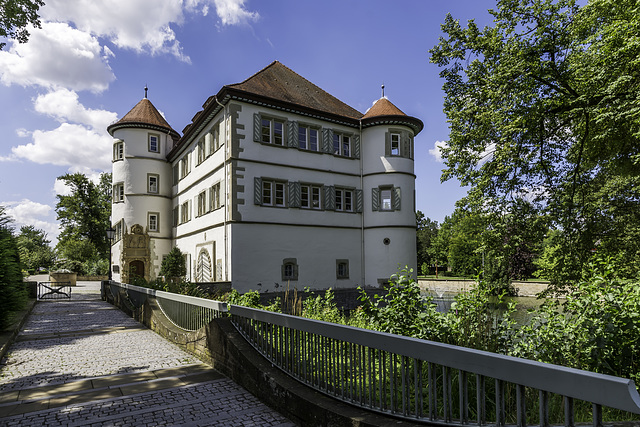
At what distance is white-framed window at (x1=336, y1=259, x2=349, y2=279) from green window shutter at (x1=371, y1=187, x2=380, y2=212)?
3.36 meters

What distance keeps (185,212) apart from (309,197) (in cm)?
937

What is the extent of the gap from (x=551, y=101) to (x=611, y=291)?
330 inches

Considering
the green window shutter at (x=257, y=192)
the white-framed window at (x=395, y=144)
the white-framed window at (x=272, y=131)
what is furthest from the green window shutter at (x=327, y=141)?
the green window shutter at (x=257, y=192)

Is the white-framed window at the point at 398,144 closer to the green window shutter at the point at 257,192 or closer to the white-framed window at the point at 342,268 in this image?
the white-framed window at the point at 342,268

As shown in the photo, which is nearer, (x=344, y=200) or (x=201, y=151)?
(x=344, y=200)

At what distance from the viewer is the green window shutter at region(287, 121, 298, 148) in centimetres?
2072

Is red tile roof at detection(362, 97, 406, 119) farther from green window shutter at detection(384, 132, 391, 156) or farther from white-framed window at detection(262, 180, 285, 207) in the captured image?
white-framed window at detection(262, 180, 285, 207)

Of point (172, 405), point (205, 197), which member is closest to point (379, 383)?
point (172, 405)

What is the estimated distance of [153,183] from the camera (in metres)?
29.0

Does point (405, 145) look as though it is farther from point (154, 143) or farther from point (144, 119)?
point (144, 119)

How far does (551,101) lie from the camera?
425 inches

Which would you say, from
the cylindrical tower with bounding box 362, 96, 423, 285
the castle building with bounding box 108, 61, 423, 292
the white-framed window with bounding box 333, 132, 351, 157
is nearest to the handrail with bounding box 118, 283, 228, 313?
the castle building with bounding box 108, 61, 423, 292

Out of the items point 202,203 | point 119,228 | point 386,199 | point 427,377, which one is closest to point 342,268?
point 386,199

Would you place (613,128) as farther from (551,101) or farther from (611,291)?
(611,291)
